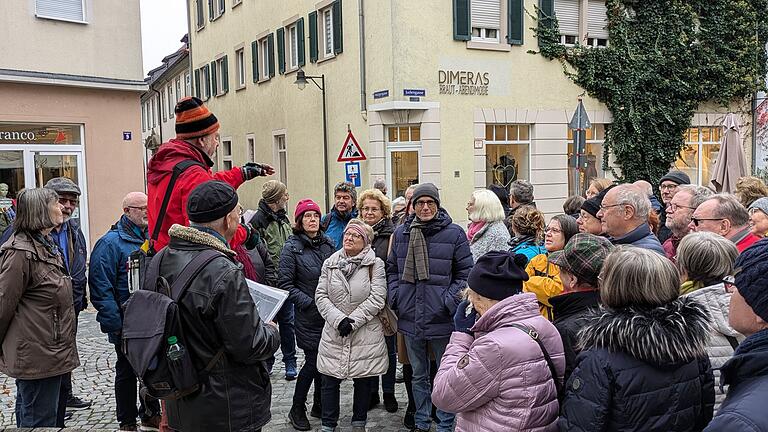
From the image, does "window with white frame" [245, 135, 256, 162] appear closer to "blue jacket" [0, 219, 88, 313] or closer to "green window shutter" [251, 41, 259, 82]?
"green window shutter" [251, 41, 259, 82]

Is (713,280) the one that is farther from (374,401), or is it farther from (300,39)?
(300,39)

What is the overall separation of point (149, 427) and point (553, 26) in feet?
48.8

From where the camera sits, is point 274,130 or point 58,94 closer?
point 58,94

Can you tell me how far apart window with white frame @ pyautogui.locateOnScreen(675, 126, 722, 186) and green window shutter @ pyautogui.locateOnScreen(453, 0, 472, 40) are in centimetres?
778

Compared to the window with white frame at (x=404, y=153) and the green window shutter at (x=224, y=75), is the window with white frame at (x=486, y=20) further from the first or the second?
the green window shutter at (x=224, y=75)

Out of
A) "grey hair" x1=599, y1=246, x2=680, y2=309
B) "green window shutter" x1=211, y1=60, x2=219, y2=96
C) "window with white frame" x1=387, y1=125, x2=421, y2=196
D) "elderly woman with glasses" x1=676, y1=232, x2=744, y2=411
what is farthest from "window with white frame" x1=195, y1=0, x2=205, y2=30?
"grey hair" x1=599, y1=246, x2=680, y2=309

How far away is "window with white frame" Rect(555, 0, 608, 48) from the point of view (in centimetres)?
A: 1716

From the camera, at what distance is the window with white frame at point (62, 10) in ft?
37.7

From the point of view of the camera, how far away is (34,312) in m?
4.20

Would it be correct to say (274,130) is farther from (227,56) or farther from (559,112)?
(559,112)

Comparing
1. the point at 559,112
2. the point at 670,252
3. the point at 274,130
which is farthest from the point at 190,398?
the point at 274,130

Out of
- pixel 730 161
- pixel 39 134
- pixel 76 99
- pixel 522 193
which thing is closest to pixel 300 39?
pixel 76 99

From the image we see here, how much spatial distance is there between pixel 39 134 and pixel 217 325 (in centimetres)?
1084

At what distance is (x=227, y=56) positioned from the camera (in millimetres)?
25094
